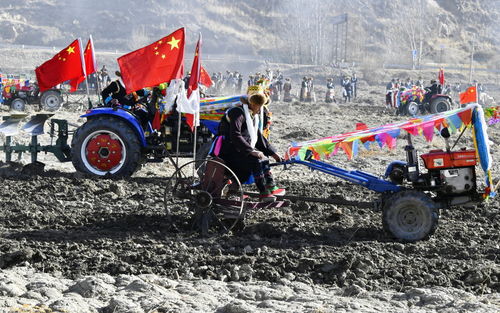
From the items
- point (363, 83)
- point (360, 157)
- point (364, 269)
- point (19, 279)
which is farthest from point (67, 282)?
point (363, 83)

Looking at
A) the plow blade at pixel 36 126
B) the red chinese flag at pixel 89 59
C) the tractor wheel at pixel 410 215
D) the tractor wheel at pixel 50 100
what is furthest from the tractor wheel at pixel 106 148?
the tractor wheel at pixel 50 100

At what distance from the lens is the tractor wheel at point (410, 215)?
7871 millimetres

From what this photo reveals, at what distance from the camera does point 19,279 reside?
6.34 m

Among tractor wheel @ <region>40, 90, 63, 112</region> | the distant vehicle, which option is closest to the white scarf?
the distant vehicle

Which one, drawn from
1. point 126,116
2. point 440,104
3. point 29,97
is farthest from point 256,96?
point 29,97

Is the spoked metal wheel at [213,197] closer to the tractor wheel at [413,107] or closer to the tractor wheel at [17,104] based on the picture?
the tractor wheel at [17,104]

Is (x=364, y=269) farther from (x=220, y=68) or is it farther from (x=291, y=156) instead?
(x=220, y=68)

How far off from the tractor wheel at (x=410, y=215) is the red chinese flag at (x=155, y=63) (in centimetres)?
312

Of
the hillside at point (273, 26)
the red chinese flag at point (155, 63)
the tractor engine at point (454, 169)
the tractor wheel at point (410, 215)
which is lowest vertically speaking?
the tractor wheel at point (410, 215)

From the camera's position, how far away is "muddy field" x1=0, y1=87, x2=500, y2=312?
22.0 feet

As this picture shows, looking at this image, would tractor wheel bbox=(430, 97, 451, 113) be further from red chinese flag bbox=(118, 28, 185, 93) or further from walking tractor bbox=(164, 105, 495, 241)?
red chinese flag bbox=(118, 28, 185, 93)

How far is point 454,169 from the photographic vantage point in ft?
26.3

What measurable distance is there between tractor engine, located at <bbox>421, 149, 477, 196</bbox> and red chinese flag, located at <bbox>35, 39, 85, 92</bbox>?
6526mm

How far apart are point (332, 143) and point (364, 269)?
6.79 ft
